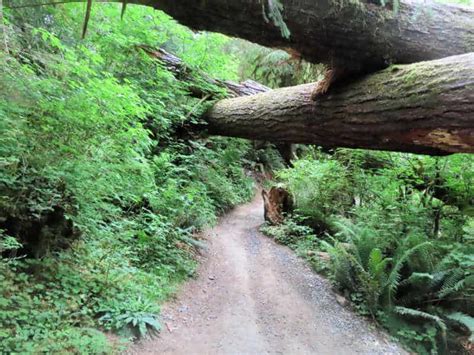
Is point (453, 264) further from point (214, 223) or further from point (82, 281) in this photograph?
point (82, 281)

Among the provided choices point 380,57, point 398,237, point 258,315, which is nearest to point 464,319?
point 398,237

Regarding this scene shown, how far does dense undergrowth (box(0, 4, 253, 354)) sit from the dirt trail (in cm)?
36

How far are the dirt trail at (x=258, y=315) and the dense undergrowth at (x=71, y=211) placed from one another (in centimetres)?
36

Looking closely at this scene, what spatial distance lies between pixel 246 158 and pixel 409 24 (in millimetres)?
8385

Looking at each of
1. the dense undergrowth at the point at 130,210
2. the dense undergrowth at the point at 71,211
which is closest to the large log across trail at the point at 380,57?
the dense undergrowth at the point at 71,211

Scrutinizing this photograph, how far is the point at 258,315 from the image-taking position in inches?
183

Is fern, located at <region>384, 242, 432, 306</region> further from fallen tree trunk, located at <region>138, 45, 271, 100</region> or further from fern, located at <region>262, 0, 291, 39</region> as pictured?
fallen tree trunk, located at <region>138, 45, 271, 100</region>

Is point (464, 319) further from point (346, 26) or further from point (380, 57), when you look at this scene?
point (346, 26)

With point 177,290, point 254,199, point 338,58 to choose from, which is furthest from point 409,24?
point 254,199

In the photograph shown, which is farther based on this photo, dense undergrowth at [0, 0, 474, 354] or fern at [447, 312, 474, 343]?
fern at [447, 312, 474, 343]

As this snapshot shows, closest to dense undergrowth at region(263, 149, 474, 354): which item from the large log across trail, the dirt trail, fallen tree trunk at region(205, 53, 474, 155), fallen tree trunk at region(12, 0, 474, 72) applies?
the dirt trail

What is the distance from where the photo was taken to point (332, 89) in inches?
191

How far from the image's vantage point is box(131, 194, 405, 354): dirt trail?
12.9ft

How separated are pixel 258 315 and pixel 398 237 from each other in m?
2.82
